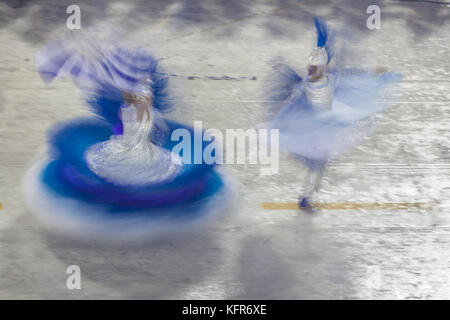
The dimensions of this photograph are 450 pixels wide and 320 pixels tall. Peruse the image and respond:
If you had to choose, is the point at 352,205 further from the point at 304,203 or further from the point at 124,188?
the point at 124,188

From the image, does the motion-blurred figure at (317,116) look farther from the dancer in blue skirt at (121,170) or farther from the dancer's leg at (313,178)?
the dancer in blue skirt at (121,170)

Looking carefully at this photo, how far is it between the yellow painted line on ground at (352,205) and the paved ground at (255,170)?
0.07 m

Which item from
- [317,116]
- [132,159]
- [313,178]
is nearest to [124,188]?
[132,159]

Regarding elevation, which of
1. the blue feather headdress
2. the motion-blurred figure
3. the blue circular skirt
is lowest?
the blue circular skirt

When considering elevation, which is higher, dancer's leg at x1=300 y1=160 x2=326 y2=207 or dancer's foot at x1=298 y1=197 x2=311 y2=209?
dancer's leg at x1=300 y1=160 x2=326 y2=207

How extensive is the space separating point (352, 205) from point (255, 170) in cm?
112

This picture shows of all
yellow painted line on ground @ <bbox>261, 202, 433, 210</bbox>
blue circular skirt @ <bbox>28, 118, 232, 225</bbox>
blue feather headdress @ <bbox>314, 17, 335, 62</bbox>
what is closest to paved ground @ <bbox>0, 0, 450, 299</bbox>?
yellow painted line on ground @ <bbox>261, 202, 433, 210</bbox>

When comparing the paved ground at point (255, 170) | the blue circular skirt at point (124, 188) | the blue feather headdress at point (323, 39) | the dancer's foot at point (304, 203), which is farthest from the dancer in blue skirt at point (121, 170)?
the blue feather headdress at point (323, 39)

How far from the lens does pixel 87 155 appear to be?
6496 millimetres

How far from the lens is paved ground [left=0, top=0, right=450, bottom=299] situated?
5.24 meters

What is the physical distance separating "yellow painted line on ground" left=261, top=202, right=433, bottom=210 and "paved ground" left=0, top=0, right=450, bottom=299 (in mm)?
68

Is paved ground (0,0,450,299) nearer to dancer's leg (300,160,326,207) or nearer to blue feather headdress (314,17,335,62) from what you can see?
dancer's leg (300,160,326,207)

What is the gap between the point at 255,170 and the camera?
6.62 metres

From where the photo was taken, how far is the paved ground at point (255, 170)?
5238 millimetres
